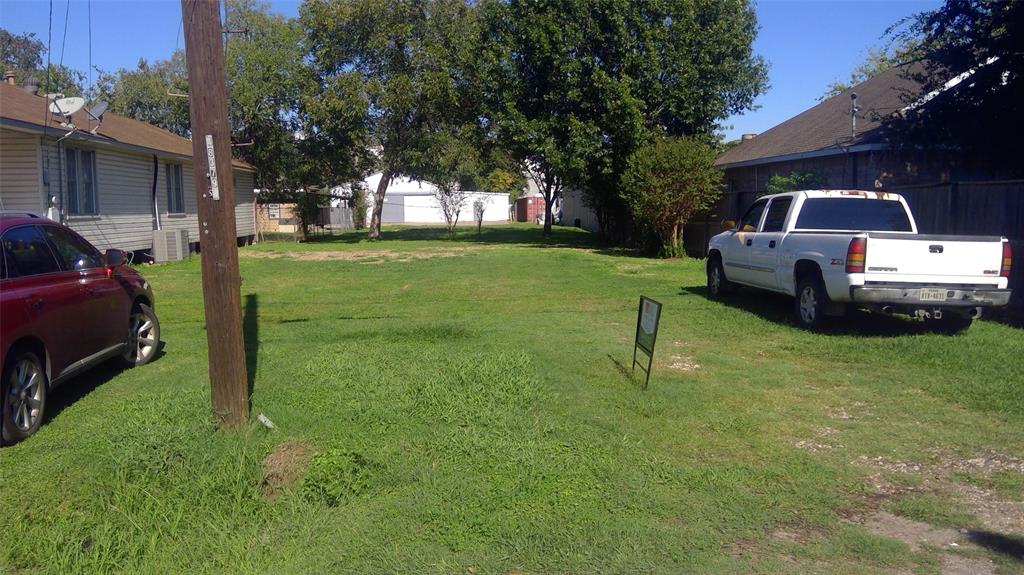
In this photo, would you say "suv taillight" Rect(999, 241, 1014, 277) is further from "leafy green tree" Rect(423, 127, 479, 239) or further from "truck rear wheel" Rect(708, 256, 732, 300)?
"leafy green tree" Rect(423, 127, 479, 239)

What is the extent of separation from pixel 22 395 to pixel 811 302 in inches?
346

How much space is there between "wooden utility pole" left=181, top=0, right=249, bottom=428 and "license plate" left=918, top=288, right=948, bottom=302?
757cm

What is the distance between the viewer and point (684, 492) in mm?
5172

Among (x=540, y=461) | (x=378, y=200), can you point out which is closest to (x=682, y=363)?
A: (x=540, y=461)

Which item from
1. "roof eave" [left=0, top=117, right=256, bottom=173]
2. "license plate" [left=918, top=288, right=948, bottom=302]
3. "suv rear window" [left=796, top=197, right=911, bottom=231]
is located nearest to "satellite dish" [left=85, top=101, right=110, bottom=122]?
"roof eave" [left=0, top=117, right=256, bottom=173]

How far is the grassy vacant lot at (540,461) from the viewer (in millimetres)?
4395

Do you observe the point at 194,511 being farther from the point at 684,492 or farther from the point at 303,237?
the point at 303,237

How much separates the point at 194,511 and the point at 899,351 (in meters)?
7.61

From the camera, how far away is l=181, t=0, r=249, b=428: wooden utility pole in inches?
221

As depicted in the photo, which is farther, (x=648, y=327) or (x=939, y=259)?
(x=939, y=259)

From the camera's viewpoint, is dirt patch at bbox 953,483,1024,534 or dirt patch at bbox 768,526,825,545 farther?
dirt patch at bbox 953,483,1024,534

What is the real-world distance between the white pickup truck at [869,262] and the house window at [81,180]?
1525cm

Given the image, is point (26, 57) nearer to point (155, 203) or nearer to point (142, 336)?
point (155, 203)

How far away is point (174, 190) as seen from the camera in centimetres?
2494
